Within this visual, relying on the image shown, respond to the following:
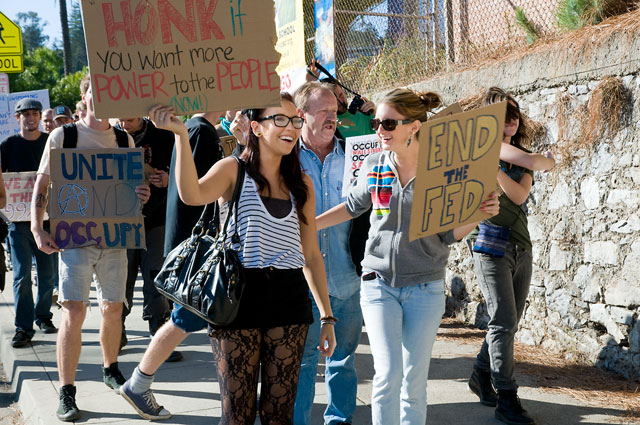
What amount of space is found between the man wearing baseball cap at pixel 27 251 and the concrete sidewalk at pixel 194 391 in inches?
13.9

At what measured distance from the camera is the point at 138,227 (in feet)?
16.2

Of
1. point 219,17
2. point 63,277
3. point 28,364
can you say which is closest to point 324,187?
point 219,17

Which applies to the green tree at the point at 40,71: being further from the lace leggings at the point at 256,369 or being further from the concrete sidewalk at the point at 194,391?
the lace leggings at the point at 256,369

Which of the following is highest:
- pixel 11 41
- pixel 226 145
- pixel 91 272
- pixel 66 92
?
Result: pixel 66 92

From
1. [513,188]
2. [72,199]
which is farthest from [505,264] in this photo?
[72,199]

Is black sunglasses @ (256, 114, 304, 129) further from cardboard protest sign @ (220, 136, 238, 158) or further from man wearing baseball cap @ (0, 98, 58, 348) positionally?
man wearing baseball cap @ (0, 98, 58, 348)

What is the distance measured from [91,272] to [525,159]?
2.88 metres

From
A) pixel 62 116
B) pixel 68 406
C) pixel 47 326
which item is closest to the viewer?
pixel 68 406

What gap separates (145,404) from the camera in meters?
4.62

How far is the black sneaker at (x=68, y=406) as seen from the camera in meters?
4.82

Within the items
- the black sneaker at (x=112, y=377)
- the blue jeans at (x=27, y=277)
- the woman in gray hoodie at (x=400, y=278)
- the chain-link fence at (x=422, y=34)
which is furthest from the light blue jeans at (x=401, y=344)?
the blue jeans at (x=27, y=277)

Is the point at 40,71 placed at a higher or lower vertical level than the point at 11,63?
higher

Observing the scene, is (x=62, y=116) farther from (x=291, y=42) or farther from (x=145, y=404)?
(x=145, y=404)

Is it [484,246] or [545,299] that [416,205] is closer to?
[484,246]
